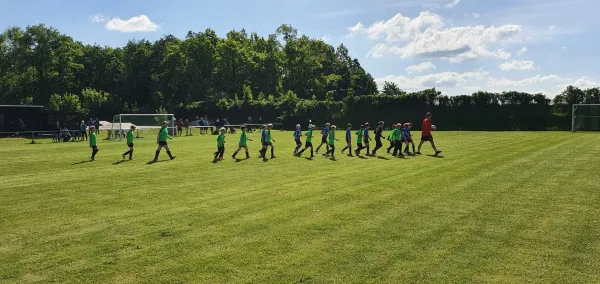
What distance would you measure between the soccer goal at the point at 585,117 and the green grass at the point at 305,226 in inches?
1148

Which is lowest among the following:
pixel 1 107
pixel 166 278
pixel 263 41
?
pixel 166 278

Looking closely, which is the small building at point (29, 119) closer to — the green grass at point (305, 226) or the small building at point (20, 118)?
the small building at point (20, 118)

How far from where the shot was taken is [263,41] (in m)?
84.9

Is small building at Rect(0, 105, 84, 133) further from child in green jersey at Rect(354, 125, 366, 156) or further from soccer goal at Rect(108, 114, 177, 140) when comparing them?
child in green jersey at Rect(354, 125, 366, 156)

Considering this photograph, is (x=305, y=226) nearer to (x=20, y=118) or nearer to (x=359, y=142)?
(x=359, y=142)

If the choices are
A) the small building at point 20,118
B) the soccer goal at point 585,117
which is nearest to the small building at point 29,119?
the small building at point 20,118

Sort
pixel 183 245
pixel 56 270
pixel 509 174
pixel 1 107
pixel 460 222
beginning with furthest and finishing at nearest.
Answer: pixel 1 107 < pixel 509 174 < pixel 460 222 < pixel 183 245 < pixel 56 270

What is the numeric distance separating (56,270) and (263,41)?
267 ft

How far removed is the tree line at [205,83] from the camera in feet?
175

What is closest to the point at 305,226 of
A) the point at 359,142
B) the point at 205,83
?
the point at 359,142

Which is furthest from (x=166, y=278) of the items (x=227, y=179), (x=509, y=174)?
(x=509, y=174)

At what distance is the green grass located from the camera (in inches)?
236

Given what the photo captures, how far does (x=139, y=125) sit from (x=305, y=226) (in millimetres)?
35814

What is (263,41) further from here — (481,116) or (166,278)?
(166,278)
